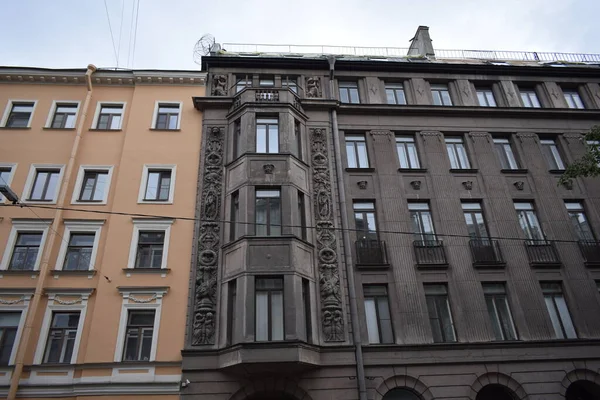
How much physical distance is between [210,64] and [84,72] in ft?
22.7

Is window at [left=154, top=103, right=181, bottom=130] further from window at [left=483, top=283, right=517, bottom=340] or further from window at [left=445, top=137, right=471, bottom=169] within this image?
window at [left=483, top=283, right=517, bottom=340]

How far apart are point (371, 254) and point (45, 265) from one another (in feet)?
46.6

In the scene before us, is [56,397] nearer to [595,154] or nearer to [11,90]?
[11,90]

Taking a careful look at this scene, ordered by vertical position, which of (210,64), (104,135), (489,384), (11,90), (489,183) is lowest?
(489,384)

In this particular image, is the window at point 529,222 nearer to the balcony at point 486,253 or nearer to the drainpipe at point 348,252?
Answer: the balcony at point 486,253

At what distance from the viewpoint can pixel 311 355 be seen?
16.1 meters

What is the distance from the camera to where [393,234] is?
19734 mm

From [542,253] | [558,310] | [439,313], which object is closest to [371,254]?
[439,313]

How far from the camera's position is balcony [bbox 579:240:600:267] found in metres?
19.7

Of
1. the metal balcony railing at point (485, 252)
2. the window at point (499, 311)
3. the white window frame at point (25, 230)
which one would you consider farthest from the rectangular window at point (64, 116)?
the window at point (499, 311)

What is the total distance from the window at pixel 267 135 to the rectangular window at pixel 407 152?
6641 mm

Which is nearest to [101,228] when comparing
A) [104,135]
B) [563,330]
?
[104,135]

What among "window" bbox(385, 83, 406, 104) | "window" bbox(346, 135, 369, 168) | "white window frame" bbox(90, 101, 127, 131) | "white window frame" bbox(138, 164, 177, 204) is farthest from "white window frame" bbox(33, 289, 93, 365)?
"window" bbox(385, 83, 406, 104)

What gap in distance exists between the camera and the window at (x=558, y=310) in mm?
18281
